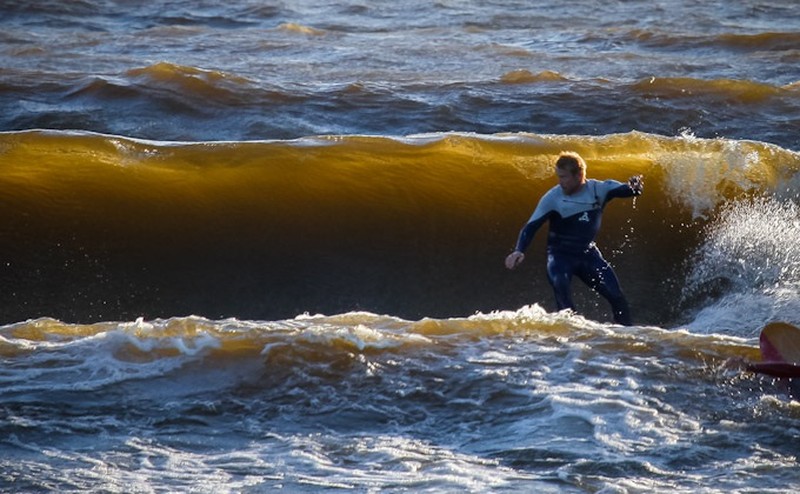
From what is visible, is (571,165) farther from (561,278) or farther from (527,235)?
(561,278)

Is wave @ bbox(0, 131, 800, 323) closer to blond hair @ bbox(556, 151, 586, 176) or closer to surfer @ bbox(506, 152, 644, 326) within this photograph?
surfer @ bbox(506, 152, 644, 326)

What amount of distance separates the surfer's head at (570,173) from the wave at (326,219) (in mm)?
1792

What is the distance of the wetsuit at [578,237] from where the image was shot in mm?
10242

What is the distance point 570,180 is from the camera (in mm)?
10148

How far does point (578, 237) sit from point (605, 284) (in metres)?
0.41

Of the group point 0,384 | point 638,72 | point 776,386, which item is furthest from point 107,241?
point 638,72

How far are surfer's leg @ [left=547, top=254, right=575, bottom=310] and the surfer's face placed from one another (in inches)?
20.7

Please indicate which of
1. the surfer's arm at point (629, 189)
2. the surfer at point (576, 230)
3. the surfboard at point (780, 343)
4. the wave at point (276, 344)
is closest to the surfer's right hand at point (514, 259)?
the wave at point (276, 344)

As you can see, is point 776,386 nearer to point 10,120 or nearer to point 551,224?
point 551,224

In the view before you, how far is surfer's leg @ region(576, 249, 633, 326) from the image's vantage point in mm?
10264

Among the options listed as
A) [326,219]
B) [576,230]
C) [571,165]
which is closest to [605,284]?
[576,230]

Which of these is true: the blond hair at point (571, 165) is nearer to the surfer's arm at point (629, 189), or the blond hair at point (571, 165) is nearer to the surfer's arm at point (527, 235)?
the surfer's arm at point (629, 189)

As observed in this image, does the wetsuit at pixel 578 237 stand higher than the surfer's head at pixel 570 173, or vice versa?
the surfer's head at pixel 570 173

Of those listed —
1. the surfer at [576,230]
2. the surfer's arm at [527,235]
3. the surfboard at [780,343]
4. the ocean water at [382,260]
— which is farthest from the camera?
the surfer at [576,230]
